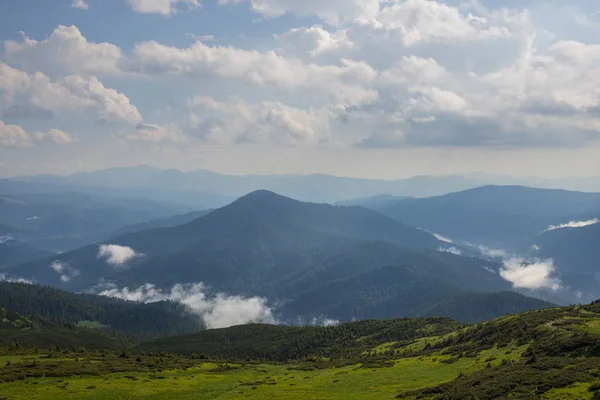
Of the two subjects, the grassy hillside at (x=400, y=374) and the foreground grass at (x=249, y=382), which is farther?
the foreground grass at (x=249, y=382)

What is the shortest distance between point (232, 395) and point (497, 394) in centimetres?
3296

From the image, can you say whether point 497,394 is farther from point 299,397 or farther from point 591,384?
point 299,397

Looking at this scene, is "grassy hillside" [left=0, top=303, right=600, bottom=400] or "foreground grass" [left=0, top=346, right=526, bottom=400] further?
"foreground grass" [left=0, top=346, right=526, bottom=400]

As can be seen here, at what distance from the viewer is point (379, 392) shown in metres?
51.6

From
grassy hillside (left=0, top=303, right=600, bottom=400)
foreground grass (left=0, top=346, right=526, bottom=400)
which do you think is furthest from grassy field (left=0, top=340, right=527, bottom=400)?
grassy hillside (left=0, top=303, right=600, bottom=400)

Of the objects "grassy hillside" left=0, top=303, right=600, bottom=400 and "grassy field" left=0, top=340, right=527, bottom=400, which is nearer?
"grassy hillside" left=0, top=303, right=600, bottom=400

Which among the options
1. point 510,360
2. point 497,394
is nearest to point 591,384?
point 497,394

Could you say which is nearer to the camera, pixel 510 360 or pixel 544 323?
pixel 510 360

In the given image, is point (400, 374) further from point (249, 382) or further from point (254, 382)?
point (249, 382)

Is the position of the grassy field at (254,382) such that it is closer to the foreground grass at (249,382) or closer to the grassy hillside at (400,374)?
the foreground grass at (249,382)

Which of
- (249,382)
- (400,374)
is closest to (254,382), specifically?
(249,382)

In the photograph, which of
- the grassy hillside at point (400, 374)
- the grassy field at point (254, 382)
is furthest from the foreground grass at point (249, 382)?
the grassy hillside at point (400, 374)

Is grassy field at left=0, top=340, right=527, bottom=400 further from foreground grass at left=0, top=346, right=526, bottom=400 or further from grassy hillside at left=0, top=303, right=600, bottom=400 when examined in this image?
grassy hillside at left=0, top=303, right=600, bottom=400

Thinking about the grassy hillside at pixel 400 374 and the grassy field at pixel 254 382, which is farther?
the grassy field at pixel 254 382
